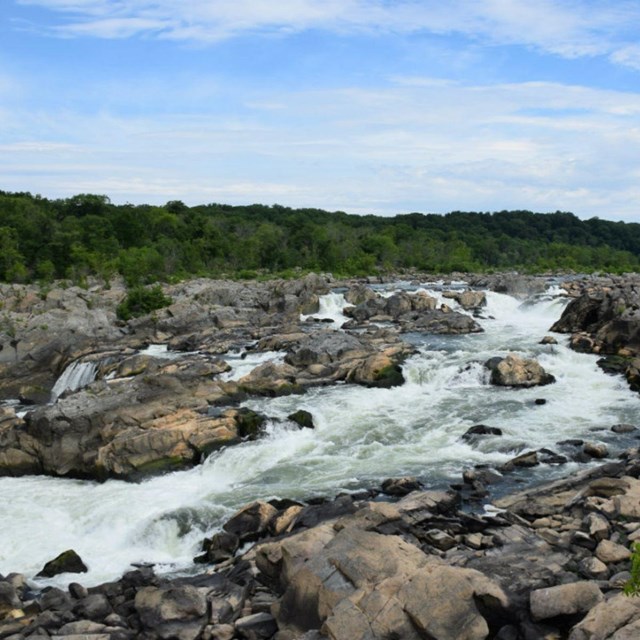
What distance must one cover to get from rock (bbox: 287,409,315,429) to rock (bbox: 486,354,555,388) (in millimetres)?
8470

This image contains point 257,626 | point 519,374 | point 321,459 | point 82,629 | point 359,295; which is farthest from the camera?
point 359,295

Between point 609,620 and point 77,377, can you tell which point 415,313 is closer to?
point 77,377

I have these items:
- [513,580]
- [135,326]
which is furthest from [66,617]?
[135,326]

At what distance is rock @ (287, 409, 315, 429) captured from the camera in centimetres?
2294

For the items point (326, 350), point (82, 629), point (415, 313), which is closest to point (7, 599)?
point (82, 629)

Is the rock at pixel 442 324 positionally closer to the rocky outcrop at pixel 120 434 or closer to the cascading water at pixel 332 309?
the cascading water at pixel 332 309

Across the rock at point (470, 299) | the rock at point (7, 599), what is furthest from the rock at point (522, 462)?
the rock at point (470, 299)

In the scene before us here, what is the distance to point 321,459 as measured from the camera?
20.5 m

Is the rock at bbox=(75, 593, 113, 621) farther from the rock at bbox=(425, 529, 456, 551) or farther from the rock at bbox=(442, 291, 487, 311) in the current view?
the rock at bbox=(442, 291, 487, 311)

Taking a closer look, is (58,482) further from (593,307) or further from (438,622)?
(593,307)

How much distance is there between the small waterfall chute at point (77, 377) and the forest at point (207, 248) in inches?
1144

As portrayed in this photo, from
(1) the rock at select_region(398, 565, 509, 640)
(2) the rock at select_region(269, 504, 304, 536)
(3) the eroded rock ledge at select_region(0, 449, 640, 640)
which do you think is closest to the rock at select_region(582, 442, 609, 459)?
(3) the eroded rock ledge at select_region(0, 449, 640, 640)

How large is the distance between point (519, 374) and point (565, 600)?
18.0m

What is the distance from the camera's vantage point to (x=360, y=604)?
1009cm
